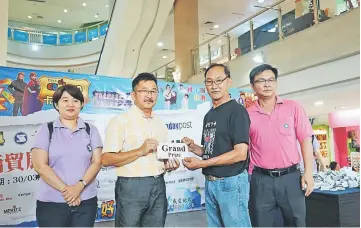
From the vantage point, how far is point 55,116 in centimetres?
396

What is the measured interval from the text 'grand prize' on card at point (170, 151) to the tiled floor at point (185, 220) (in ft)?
8.10

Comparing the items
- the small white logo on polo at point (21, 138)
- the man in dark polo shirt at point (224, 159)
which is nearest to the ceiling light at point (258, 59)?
the small white logo on polo at point (21, 138)

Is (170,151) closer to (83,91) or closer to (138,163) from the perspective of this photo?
(138,163)

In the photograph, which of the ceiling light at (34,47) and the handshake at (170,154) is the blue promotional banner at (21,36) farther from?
the handshake at (170,154)

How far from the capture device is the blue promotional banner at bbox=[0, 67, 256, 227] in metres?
3.64

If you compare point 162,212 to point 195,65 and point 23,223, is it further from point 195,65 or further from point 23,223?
point 195,65

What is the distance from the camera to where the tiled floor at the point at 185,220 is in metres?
4.10

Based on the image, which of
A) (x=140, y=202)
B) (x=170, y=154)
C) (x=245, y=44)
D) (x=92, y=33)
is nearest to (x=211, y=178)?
(x=170, y=154)

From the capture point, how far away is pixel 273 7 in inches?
281

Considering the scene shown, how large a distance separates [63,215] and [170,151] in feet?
2.22

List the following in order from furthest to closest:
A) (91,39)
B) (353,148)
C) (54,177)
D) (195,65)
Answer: (91,39)
(353,148)
(195,65)
(54,177)

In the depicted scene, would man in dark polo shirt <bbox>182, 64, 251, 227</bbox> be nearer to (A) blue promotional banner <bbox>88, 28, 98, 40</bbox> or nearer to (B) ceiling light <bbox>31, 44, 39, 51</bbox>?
(A) blue promotional banner <bbox>88, 28, 98, 40</bbox>

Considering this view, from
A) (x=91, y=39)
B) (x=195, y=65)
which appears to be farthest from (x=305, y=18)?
(x=91, y=39)

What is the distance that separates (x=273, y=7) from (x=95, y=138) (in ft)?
20.6
